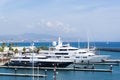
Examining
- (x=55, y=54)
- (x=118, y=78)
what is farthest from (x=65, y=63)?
(x=118, y=78)

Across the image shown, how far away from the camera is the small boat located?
9156 centimetres

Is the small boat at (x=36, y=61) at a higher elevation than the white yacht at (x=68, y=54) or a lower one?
lower

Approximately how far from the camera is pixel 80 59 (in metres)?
102

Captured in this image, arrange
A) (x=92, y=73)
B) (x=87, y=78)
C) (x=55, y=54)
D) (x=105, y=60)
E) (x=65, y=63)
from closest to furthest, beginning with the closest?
(x=87, y=78)
(x=92, y=73)
(x=65, y=63)
(x=55, y=54)
(x=105, y=60)

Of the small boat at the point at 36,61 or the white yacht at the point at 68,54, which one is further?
the white yacht at the point at 68,54

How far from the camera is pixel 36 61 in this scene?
93125 millimetres

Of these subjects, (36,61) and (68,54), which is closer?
(36,61)

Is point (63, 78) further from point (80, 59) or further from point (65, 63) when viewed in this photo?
point (80, 59)

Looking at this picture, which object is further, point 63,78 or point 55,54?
point 55,54

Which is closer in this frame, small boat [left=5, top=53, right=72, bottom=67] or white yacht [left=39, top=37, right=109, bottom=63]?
small boat [left=5, top=53, right=72, bottom=67]

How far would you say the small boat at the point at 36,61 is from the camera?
91562 mm

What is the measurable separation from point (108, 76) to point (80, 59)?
27.2 metres

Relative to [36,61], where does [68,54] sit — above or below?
above

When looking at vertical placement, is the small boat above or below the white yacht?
below
